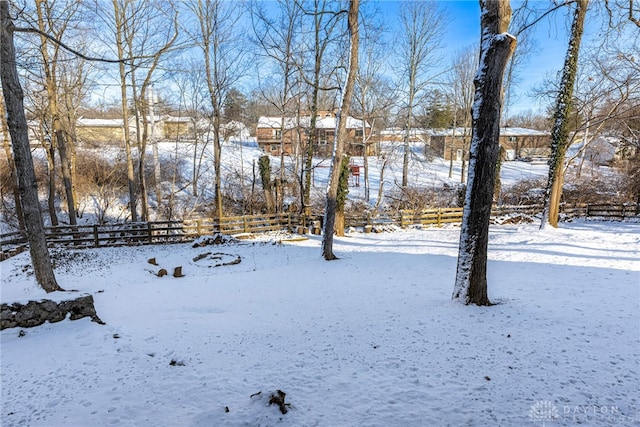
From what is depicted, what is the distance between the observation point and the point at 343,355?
12.1 ft

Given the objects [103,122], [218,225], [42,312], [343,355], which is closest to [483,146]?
[343,355]

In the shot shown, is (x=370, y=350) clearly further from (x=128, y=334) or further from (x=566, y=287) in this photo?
(x=566, y=287)

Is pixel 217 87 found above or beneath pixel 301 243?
above

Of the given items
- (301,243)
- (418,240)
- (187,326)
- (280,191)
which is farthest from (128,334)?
(280,191)

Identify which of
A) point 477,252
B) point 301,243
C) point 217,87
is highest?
point 217,87

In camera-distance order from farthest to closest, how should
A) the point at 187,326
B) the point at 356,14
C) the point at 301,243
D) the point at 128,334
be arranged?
the point at 301,243, the point at 356,14, the point at 187,326, the point at 128,334

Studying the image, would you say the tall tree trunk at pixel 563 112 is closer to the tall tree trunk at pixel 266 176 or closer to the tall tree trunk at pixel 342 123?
the tall tree trunk at pixel 342 123

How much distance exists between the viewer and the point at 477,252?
193 inches

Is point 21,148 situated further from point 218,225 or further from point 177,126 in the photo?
point 177,126

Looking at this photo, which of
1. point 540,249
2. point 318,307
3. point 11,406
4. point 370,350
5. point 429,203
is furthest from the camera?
point 429,203

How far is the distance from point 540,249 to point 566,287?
4295 mm

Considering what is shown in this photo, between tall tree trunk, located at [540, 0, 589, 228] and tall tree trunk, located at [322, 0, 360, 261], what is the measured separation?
767 cm

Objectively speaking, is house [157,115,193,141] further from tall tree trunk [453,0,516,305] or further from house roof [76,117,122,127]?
tall tree trunk [453,0,516,305]

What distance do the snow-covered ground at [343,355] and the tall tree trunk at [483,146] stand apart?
0.50 meters
